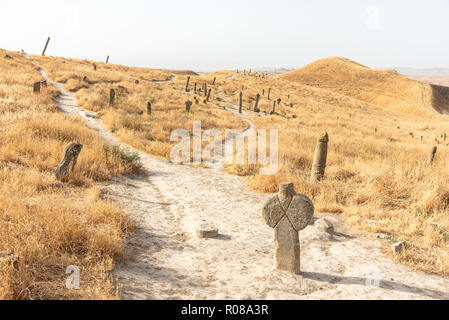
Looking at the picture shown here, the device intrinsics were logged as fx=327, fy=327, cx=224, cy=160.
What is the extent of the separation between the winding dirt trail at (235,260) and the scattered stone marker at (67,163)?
101 centimetres

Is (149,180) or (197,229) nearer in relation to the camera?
(197,229)

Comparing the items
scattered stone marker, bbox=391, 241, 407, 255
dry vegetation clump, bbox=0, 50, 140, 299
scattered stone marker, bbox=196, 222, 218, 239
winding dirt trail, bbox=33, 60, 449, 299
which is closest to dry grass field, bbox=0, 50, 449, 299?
Answer: dry vegetation clump, bbox=0, 50, 140, 299

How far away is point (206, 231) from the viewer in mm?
6039

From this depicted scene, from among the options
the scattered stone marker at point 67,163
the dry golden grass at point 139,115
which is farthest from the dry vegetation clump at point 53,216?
the dry golden grass at point 139,115

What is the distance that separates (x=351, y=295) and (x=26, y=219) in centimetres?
479

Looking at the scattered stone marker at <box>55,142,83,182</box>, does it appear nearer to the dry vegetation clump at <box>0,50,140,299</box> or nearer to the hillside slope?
the dry vegetation clump at <box>0,50,140,299</box>

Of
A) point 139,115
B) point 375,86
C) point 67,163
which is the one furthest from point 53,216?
point 375,86

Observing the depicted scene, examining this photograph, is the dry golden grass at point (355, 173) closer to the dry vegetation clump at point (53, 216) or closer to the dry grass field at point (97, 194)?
the dry grass field at point (97, 194)

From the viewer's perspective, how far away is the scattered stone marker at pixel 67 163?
25.8 feet

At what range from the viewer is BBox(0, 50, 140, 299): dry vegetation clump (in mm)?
3664

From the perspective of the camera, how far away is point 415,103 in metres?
67.9

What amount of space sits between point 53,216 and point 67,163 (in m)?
3.24

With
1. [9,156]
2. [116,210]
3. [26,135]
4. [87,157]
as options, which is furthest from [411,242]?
[26,135]
